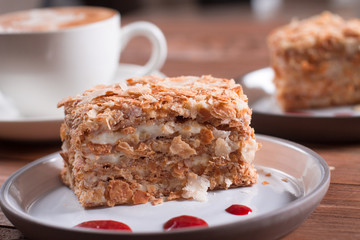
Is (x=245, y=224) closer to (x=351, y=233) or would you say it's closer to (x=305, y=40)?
(x=351, y=233)

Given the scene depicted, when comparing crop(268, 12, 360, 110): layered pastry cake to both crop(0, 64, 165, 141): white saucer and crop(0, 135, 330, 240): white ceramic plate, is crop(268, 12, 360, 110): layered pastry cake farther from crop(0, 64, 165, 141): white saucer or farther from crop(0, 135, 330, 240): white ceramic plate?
crop(0, 64, 165, 141): white saucer

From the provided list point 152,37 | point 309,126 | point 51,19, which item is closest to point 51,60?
point 51,19

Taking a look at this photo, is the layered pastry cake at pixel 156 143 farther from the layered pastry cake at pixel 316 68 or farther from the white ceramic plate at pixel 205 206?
the layered pastry cake at pixel 316 68

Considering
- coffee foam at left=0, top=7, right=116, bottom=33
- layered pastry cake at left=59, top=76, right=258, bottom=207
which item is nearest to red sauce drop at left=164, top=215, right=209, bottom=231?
layered pastry cake at left=59, top=76, right=258, bottom=207

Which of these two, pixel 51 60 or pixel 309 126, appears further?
pixel 51 60

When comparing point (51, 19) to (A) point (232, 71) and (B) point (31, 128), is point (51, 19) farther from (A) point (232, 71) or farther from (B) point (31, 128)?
(A) point (232, 71)
